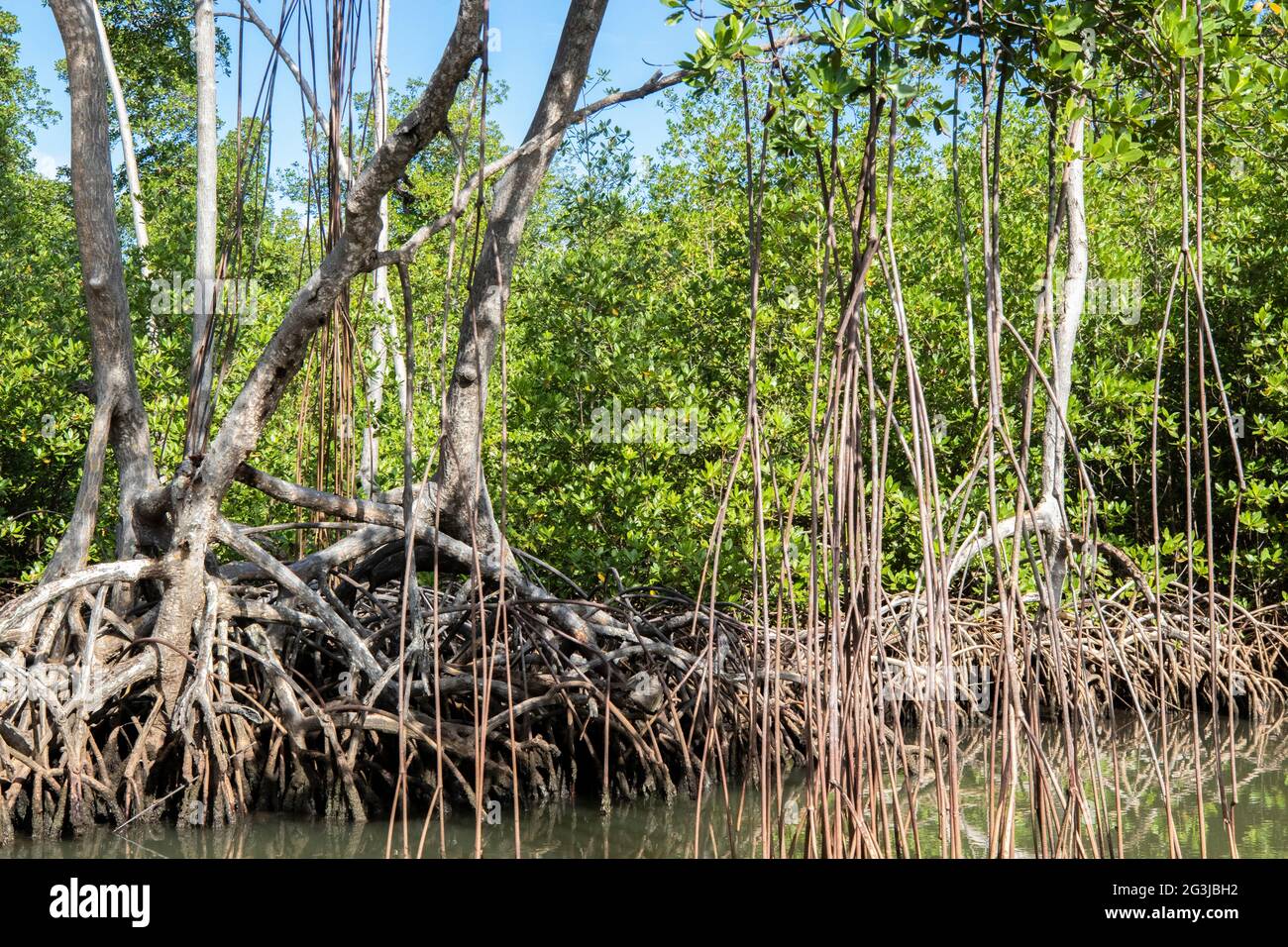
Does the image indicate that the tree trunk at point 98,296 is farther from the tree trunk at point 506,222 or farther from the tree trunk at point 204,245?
the tree trunk at point 506,222

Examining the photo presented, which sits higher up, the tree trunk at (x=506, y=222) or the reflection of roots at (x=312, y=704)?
the tree trunk at (x=506, y=222)

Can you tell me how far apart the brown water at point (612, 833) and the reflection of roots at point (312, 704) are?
0.10 meters

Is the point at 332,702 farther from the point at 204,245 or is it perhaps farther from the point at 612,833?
the point at 204,245

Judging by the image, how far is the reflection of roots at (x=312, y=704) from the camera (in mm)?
3807

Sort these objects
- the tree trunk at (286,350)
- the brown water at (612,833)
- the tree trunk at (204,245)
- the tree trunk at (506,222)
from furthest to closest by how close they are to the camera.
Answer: the tree trunk at (506,222) → the tree trunk at (204,245) → the brown water at (612,833) → the tree trunk at (286,350)

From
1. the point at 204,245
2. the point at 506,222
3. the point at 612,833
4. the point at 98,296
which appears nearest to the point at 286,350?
the point at 506,222

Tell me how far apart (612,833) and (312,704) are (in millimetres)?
1152

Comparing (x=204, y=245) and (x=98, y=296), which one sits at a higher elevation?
(x=204, y=245)

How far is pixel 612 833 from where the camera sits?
408 cm

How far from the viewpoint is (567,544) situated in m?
6.16

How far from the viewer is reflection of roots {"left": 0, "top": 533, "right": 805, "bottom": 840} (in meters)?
3.81

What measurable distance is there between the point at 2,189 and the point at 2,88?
279 cm

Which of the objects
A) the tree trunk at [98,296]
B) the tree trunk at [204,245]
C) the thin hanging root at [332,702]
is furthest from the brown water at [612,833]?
the tree trunk at [204,245]
